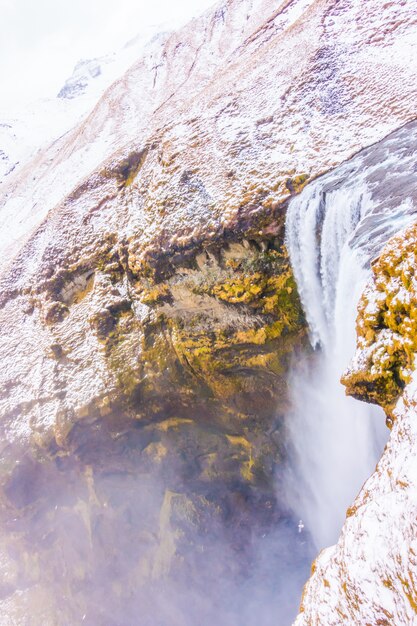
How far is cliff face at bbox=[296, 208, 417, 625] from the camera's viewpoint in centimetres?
354

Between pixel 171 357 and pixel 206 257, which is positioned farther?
pixel 171 357

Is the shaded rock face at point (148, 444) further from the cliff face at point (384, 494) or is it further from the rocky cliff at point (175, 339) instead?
the cliff face at point (384, 494)

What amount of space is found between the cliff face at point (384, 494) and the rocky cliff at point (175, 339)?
17.0ft

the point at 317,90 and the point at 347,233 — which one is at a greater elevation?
the point at 317,90

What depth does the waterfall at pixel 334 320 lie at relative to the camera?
7.78 meters

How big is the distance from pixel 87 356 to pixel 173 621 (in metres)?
9.89

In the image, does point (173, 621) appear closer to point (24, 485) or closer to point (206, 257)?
point (24, 485)

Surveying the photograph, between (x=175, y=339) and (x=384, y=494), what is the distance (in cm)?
910

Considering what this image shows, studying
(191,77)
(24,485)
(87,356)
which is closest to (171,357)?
(87,356)

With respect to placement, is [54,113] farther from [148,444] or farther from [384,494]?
[384,494]

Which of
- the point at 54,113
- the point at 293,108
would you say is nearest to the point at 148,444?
the point at 293,108

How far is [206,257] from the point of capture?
11102mm

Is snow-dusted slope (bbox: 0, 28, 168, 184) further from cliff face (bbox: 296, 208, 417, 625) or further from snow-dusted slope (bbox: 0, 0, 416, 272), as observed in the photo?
cliff face (bbox: 296, 208, 417, 625)

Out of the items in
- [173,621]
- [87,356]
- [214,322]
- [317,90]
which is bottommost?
[173,621]
